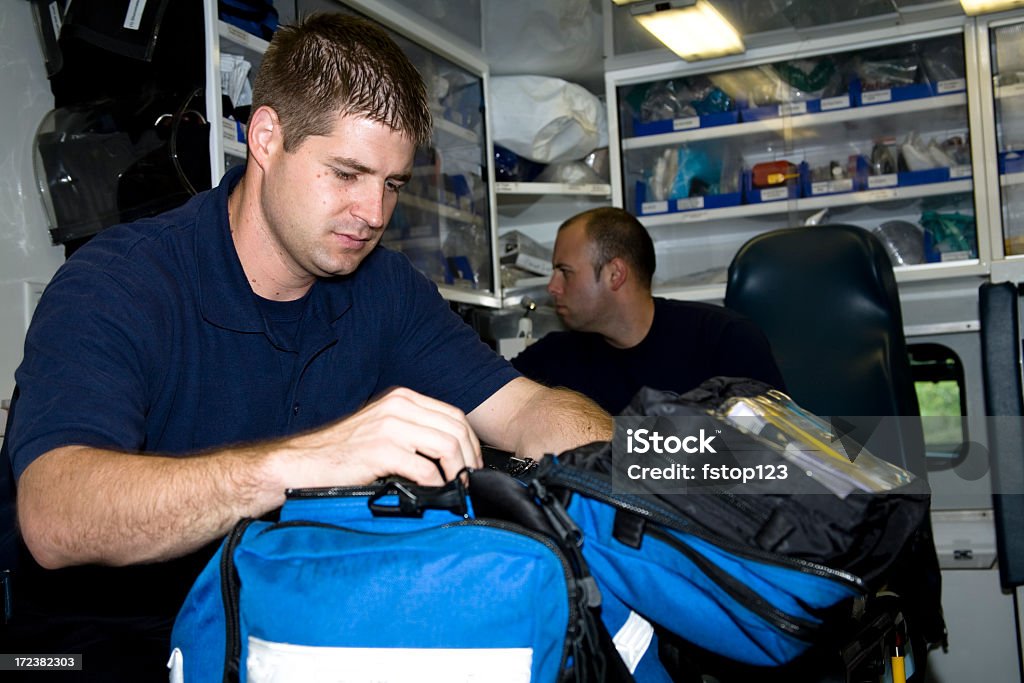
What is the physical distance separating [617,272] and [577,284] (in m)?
0.17

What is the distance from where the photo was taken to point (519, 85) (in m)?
4.31

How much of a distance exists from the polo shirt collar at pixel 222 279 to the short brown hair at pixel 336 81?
182 mm

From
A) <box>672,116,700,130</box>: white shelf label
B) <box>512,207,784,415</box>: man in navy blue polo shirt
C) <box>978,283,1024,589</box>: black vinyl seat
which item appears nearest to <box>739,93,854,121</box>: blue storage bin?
<box>672,116,700,130</box>: white shelf label

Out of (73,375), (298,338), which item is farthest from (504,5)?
(73,375)

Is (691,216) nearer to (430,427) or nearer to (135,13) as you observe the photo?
(135,13)

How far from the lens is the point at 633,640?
1.10 metres

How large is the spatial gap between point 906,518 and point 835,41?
11.6ft

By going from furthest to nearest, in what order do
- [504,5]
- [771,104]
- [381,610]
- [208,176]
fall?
[771,104], [504,5], [208,176], [381,610]

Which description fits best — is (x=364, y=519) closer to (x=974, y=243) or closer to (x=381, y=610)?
(x=381, y=610)

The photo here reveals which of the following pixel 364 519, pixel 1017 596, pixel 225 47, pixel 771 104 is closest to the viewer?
pixel 364 519

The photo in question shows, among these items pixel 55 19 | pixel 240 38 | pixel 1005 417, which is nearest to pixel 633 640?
pixel 240 38

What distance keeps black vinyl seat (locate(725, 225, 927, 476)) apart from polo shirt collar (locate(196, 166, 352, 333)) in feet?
5.42

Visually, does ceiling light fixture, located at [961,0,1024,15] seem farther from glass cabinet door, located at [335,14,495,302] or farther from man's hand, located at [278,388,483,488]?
man's hand, located at [278,388,483,488]

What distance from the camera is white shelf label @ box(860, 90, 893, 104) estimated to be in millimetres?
4070
